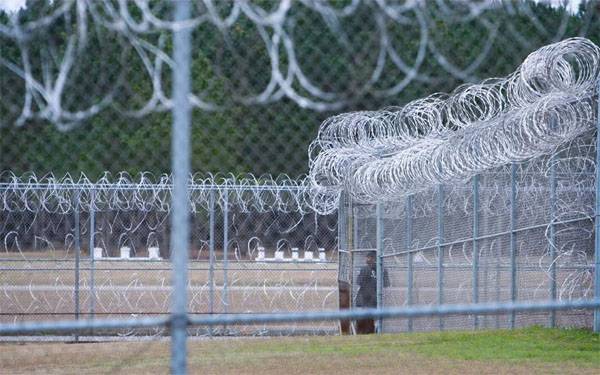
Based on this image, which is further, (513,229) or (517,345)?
(513,229)

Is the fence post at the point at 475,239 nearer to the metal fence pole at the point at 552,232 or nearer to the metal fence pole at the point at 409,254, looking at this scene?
the metal fence pole at the point at 552,232

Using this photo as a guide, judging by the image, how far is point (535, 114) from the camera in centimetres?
884

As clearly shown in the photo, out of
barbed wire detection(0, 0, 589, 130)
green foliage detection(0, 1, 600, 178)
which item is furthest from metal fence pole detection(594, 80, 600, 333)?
barbed wire detection(0, 0, 589, 130)

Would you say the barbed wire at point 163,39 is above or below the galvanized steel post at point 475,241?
above

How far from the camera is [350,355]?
935 cm

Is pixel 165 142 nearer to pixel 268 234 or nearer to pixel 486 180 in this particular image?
pixel 486 180

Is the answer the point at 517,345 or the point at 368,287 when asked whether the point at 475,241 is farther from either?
the point at 368,287

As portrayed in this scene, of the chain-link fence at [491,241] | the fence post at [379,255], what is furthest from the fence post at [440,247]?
the fence post at [379,255]

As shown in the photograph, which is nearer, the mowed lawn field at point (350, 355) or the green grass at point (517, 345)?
the mowed lawn field at point (350, 355)

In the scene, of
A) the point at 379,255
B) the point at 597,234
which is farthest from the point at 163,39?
the point at 379,255

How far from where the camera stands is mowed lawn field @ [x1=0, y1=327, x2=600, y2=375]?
28.0 feet

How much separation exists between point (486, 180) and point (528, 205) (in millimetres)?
1038

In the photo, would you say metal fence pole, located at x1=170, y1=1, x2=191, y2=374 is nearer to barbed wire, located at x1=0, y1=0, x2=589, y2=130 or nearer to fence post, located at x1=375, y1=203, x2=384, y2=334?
barbed wire, located at x1=0, y1=0, x2=589, y2=130

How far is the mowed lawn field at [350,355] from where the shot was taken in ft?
28.0
